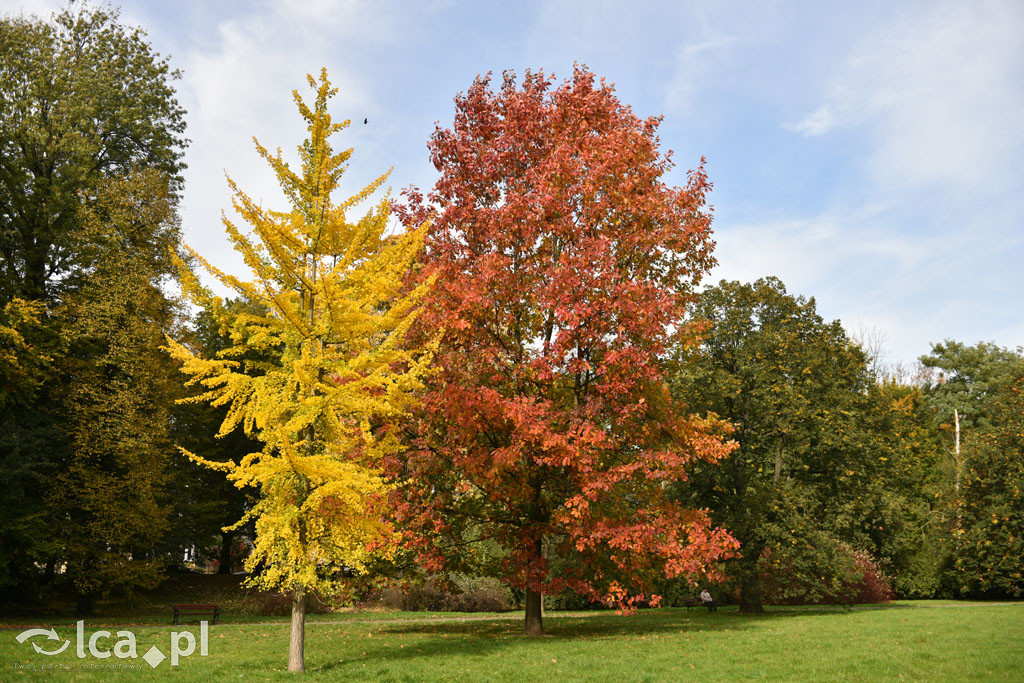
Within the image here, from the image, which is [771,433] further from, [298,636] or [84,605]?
[84,605]

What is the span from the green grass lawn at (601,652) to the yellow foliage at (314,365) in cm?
191

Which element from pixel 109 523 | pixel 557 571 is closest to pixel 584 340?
pixel 557 571

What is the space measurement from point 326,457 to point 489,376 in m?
5.70

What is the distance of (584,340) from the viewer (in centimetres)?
1533

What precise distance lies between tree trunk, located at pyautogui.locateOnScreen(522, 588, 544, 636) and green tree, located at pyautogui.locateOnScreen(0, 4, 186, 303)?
→ 61.2 ft

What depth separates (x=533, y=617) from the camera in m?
16.5

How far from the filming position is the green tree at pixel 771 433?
21688mm

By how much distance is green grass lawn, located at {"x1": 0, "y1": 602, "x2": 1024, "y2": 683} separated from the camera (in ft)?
35.0

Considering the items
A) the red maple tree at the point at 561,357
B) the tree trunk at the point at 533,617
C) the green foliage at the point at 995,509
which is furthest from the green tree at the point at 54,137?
the green foliage at the point at 995,509

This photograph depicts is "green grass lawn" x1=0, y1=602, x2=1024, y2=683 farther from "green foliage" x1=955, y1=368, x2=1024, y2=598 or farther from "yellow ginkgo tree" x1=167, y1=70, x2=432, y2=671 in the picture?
"green foliage" x1=955, y1=368, x2=1024, y2=598

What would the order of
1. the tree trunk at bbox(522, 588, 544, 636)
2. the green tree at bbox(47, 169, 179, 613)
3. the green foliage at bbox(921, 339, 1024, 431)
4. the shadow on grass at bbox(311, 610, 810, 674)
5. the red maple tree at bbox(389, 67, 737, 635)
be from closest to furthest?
the shadow on grass at bbox(311, 610, 810, 674)
the red maple tree at bbox(389, 67, 737, 635)
the tree trunk at bbox(522, 588, 544, 636)
the green tree at bbox(47, 169, 179, 613)
the green foliage at bbox(921, 339, 1024, 431)

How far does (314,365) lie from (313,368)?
2.9 inches

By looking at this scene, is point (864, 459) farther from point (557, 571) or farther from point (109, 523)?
point (109, 523)

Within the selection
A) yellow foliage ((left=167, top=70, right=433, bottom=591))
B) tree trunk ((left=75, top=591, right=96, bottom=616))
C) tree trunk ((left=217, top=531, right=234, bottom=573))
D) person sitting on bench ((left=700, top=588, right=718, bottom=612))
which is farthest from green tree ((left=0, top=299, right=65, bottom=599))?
person sitting on bench ((left=700, top=588, right=718, bottom=612))
